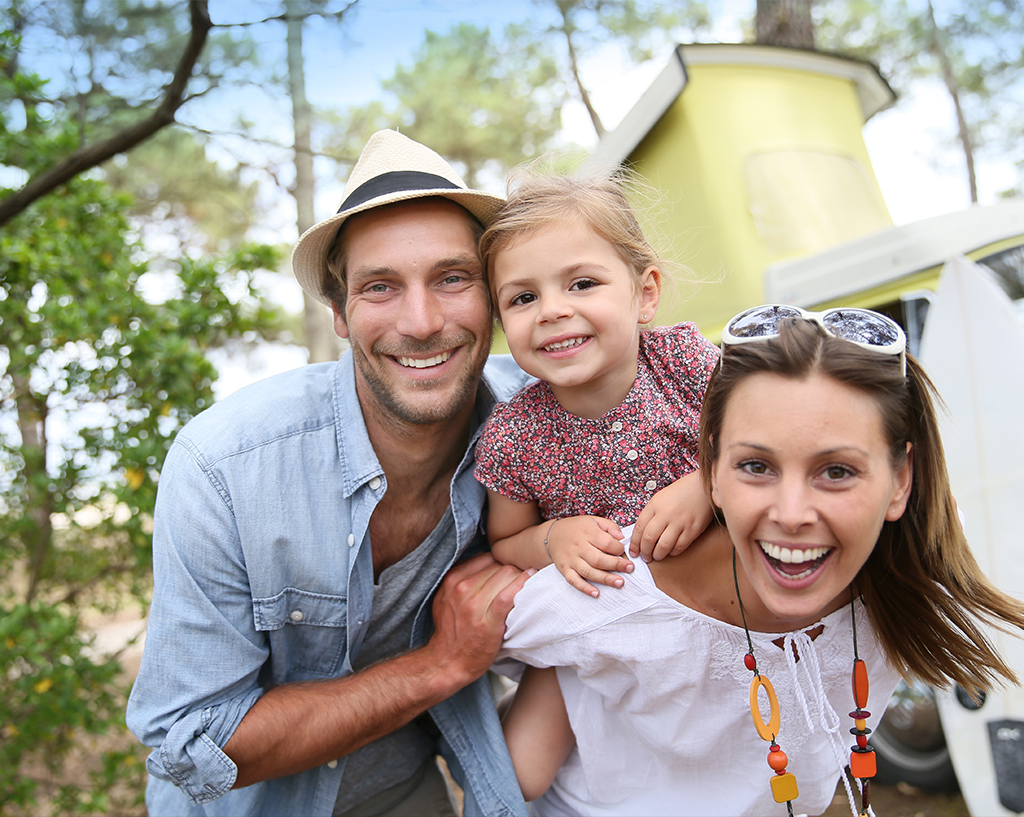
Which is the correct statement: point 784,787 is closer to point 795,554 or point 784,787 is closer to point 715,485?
point 795,554

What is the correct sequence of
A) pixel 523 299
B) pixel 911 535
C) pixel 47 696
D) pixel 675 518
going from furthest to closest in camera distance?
pixel 47 696, pixel 523 299, pixel 675 518, pixel 911 535

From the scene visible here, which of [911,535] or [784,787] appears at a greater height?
[911,535]

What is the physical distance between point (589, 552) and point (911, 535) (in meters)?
0.74

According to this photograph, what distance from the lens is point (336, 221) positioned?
8.00 feet

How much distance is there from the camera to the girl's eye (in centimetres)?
223

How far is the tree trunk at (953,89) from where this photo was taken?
1572 cm

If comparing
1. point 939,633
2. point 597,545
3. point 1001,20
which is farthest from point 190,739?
point 1001,20

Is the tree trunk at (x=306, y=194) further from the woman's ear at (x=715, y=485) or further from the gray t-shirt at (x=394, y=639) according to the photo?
the woman's ear at (x=715, y=485)

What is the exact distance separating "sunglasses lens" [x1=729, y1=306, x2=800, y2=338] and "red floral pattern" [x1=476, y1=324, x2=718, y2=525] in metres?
0.49

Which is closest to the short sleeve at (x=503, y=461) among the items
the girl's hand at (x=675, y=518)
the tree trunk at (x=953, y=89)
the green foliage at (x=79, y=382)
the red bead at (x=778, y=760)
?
the girl's hand at (x=675, y=518)

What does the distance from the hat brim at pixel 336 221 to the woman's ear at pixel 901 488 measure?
1328mm

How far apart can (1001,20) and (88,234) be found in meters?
18.4

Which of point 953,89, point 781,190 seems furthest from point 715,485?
point 953,89

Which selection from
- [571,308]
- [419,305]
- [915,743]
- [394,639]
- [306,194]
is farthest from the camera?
[306,194]
